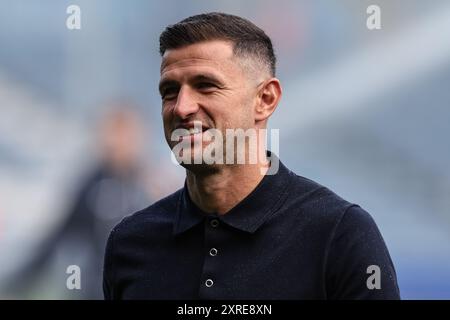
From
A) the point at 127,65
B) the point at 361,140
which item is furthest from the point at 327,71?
the point at 127,65

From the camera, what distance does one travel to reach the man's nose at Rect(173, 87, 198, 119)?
1529 millimetres

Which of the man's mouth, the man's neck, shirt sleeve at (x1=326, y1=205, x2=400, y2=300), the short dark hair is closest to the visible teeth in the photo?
the man's mouth

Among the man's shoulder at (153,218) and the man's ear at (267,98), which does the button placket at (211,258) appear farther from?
the man's ear at (267,98)

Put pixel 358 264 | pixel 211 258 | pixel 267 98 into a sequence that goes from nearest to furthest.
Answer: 1. pixel 358 264
2. pixel 211 258
3. pixel 267 98

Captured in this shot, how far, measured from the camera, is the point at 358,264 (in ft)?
4.74

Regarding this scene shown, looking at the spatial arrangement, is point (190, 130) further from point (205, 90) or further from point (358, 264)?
point (358, 264)

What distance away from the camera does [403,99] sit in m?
3.35

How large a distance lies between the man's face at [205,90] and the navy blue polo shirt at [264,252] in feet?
0.59

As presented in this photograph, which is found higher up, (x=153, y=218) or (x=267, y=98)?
(x=267, y=98)

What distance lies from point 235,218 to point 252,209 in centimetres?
4

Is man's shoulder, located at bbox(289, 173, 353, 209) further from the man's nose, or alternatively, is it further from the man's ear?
the man's nose

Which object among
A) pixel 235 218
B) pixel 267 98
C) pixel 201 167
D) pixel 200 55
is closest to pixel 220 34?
pixel 200 55

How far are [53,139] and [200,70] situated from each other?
1947mm

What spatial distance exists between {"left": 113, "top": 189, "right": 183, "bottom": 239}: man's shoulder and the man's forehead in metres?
0.34
